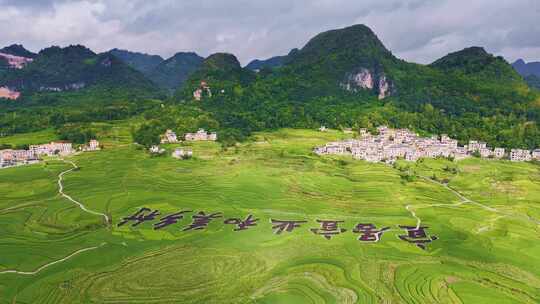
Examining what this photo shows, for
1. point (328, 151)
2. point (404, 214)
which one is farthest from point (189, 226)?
point (328, 151)

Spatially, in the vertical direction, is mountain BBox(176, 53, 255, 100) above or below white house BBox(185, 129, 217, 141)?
above

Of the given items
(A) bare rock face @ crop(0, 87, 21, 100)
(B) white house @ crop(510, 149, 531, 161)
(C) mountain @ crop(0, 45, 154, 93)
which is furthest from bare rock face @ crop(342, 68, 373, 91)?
(A) bare rock face @ crop(0, 87, 21, 100)

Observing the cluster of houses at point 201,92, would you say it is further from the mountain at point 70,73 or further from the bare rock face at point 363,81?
the mountain at point 70,73

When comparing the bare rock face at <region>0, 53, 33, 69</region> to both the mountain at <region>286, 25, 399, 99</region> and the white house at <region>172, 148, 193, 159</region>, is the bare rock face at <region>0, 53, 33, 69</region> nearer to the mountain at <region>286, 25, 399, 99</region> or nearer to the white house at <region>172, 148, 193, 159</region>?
the mountain at <region>286, 25, 399, 99</region>

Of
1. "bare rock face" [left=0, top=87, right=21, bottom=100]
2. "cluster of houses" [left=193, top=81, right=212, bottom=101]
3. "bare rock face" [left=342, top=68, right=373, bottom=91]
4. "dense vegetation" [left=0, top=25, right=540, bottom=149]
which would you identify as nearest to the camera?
"dense vegetation" [left=0, top=25, right=540, bottom=149]

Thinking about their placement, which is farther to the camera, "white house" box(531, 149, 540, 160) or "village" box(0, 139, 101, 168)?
"white house" box(531, 149, 540, 160)

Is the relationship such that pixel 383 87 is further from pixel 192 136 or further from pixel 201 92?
pixel 192 136
